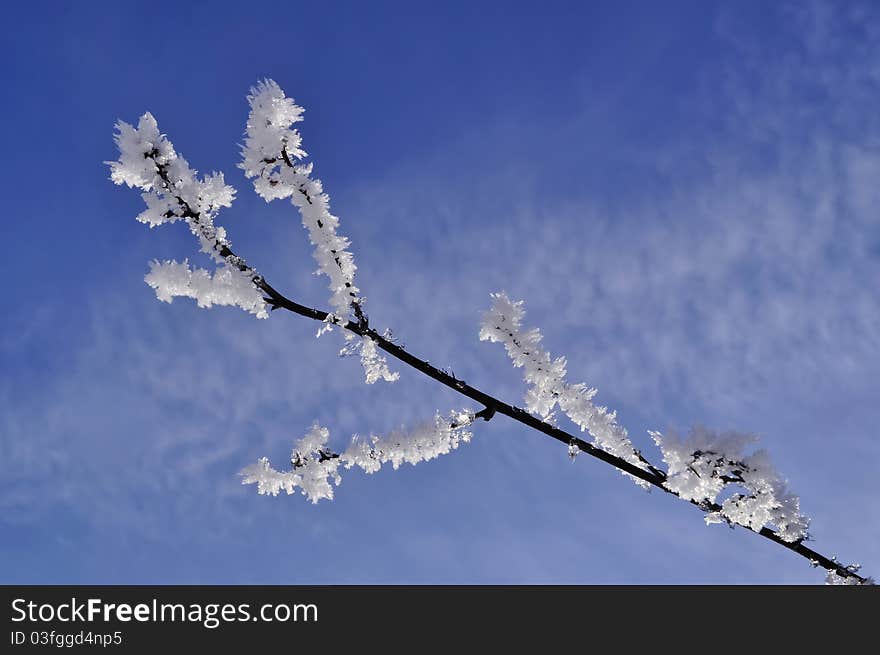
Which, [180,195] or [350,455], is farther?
[350,455]

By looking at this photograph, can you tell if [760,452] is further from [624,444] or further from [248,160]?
[248,160]

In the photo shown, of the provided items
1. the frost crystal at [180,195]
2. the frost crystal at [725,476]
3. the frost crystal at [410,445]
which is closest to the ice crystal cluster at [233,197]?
the frost crystal at [180,195]

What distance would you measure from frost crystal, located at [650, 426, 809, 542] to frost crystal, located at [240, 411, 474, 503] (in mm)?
1494

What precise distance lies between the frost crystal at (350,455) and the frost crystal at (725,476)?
1.49 m

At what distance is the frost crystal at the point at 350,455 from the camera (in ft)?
15.5

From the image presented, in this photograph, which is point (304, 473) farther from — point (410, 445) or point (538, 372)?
point (538, 372)

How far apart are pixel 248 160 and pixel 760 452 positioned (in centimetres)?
394

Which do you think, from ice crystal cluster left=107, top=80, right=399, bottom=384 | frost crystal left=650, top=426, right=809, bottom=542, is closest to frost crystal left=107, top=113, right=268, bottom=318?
ice crystal cluster left=107, top=80, right=399, bottom=384

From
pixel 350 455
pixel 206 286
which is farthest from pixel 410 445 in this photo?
pixel 206 286

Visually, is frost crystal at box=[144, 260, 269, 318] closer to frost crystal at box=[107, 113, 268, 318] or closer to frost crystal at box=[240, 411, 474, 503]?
frost crystal at box=[107, 113, 268, 318]

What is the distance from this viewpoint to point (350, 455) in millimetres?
4836

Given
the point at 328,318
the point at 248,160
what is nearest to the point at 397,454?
the point at 328,318

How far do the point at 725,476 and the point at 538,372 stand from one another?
1.50 meters

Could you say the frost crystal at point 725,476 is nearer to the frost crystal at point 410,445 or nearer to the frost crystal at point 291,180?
the frost crystal at point 410,445
